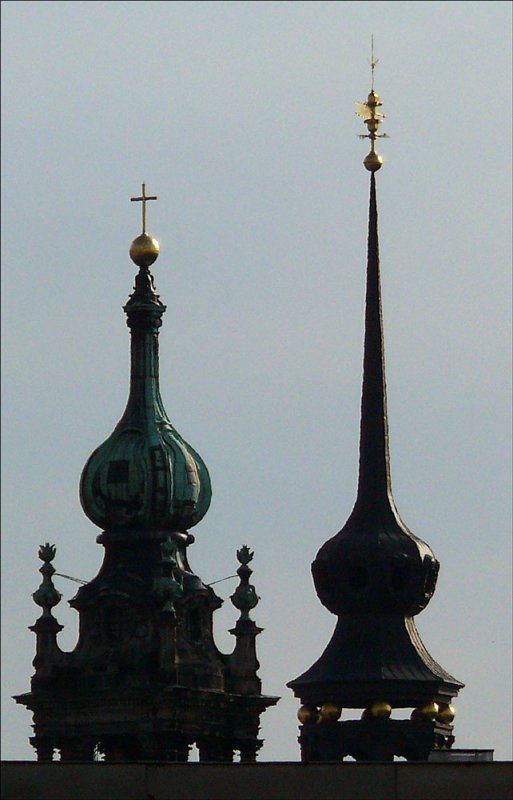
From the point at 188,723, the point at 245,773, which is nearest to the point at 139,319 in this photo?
the point at 188,723

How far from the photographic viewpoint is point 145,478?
5167 inches

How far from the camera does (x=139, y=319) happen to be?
438 feet

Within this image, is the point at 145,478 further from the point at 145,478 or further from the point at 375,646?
the point at 375,646

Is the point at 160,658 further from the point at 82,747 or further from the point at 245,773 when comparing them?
the point at 245,773

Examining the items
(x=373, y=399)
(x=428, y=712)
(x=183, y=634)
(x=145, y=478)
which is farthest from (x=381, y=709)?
(x=373, y=399)

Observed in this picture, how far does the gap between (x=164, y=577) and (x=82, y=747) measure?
536 cm

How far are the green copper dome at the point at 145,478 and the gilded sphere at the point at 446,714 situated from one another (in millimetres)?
8874

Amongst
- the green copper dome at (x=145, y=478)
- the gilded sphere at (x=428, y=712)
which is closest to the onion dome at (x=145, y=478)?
the green copper dome at (x=145, y=478)

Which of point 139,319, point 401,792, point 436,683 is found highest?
point 139,319

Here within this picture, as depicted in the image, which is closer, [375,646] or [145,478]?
[375,646]

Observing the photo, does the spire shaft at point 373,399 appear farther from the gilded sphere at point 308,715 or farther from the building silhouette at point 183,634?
the gilded sphere at point 308,715

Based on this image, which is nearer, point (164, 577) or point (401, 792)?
point (401, 792)

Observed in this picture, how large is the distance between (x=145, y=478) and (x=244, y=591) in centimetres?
403

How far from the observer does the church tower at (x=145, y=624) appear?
126812 mm
